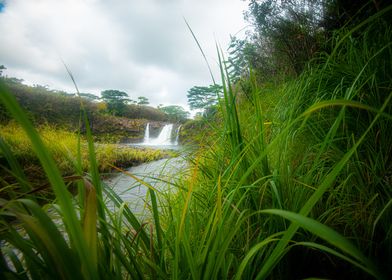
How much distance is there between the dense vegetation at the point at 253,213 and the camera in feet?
0.91

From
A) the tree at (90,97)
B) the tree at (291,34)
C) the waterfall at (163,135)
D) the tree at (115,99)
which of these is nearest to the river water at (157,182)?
the tree at (291,34)

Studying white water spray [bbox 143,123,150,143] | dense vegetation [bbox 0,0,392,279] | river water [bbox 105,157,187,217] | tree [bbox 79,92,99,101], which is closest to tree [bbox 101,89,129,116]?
tree [bbox 79,92,99,101]

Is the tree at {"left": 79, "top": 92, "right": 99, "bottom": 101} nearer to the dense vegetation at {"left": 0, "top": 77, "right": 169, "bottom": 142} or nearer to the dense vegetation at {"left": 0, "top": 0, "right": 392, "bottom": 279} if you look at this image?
the dense vegetation at {"left": 0, "top": 77, "right": 169, "bottom": 142}

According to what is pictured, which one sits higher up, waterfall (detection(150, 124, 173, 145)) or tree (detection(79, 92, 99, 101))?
tree (detection(79, 92, 99, 101))

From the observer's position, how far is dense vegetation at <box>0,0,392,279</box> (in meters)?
0.28

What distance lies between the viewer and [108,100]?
819 inches

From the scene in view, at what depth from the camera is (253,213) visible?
1.20 feet

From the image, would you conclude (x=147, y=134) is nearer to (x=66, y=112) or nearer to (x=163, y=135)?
(x=163, y=135)

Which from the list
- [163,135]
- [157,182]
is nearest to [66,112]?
[163,135]

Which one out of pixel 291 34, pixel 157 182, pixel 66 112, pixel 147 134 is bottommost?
pixel 157 182

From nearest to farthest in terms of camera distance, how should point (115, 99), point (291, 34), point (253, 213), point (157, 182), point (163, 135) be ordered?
1. point (253, 213)
2. point (157, 182)
3. point (291, 34)
4. point (163, 135)
5. point (115, 99)

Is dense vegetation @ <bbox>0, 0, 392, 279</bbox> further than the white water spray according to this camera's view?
No

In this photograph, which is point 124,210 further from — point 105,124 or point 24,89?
point 24,89

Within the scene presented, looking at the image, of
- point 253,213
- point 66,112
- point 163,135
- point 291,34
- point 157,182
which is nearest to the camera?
point 253,213
